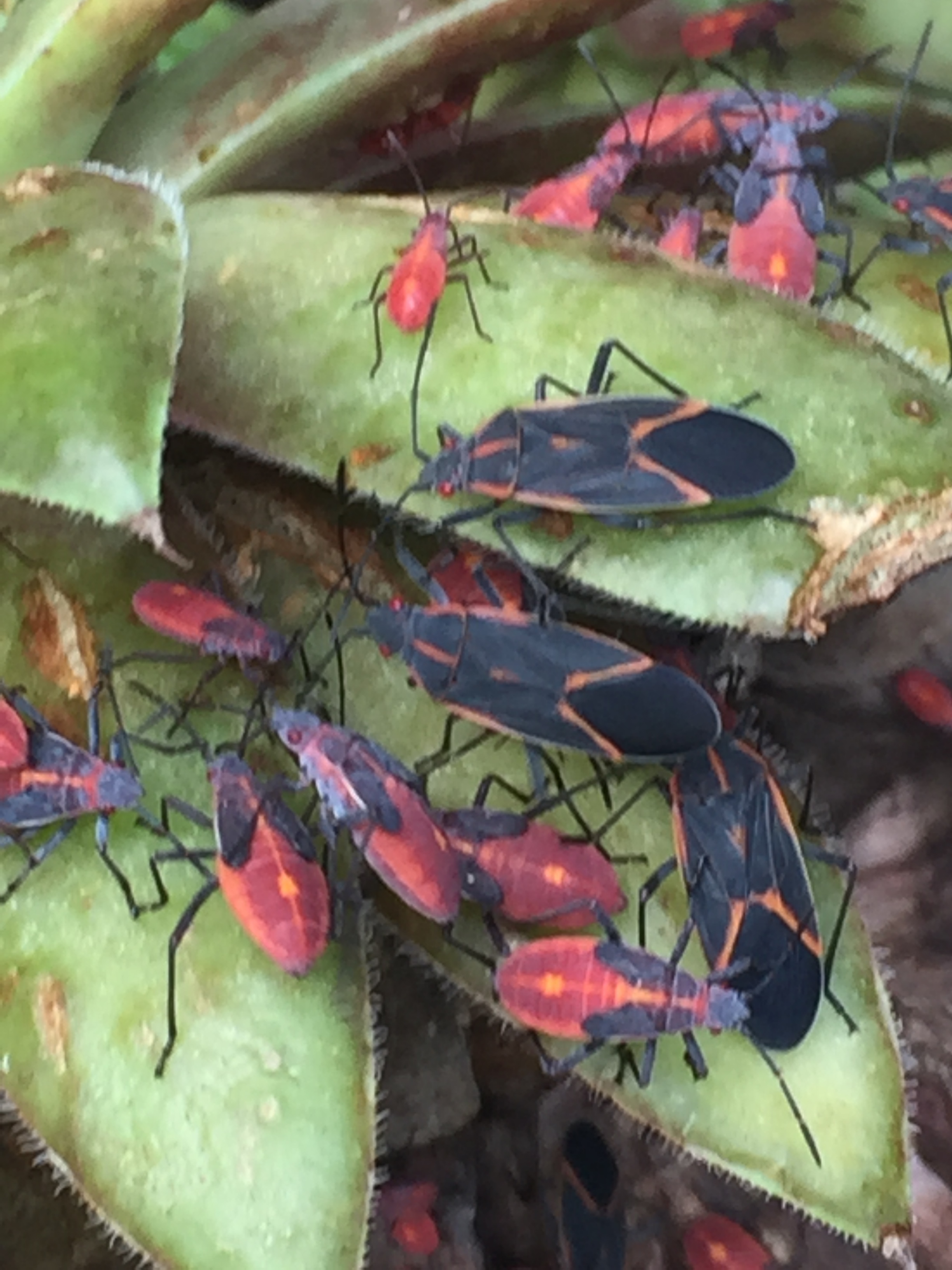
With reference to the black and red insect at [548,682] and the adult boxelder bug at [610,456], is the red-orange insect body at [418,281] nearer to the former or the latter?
the adult boxelder bug at [610,456]

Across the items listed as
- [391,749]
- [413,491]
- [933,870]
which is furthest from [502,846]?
[933,870]

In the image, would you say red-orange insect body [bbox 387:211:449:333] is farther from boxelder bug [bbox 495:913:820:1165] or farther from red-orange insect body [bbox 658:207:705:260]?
boxelder bug [bbox 495:913:820:1165]

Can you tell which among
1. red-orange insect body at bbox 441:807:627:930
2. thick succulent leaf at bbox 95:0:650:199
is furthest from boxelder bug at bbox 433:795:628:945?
thick succulent leaf at bbox 95:0:650:199

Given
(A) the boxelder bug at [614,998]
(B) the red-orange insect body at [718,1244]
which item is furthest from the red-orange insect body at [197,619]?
(B) the red-orange insect body at [718,1244]

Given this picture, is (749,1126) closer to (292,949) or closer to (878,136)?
(292,949)

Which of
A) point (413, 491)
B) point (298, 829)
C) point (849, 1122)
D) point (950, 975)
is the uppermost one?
point (413, 491)

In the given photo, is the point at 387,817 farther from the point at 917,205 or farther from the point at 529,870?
the point at 917,205

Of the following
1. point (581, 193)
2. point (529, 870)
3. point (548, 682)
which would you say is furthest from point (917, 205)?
point (529, 870)
